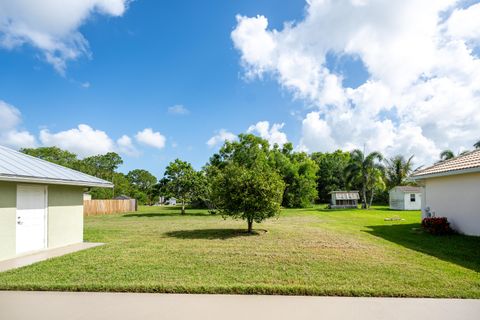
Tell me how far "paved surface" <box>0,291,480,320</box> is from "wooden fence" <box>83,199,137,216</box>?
2346 centimetres

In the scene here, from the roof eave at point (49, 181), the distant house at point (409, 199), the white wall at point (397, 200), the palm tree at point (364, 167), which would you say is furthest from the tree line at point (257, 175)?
the roof eave at point (49, 181)

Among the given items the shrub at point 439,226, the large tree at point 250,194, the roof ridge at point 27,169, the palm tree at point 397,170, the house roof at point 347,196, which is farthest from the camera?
the palm tree at point 397,170

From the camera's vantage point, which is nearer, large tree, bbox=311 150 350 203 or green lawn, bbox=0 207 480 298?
green lawn, bbox=0 207 480 298

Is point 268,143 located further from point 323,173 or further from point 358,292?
point 358,292

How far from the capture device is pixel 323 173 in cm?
5216

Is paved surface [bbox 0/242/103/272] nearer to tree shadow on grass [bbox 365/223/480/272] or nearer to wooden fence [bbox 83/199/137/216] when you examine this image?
tree shadow on grass [bbox 365/223/480/272]

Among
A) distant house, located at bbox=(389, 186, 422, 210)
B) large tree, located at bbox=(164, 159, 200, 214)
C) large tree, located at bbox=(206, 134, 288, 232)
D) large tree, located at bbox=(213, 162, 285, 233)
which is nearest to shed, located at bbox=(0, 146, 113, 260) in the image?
large tree, located at bbox=(206, 134, 288, 232)

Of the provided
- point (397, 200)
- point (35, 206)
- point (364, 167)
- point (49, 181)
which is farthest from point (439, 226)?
point (397, 200)

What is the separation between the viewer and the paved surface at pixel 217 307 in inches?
167

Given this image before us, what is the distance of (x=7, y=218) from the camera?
8.07 metres

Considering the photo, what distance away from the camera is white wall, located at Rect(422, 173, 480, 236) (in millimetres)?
11281

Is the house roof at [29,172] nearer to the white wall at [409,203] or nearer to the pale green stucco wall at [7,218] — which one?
the pale green stucco wall at [7,218]

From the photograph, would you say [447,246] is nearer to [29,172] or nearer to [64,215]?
[64,215]

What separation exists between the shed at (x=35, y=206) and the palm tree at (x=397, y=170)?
4386cm
